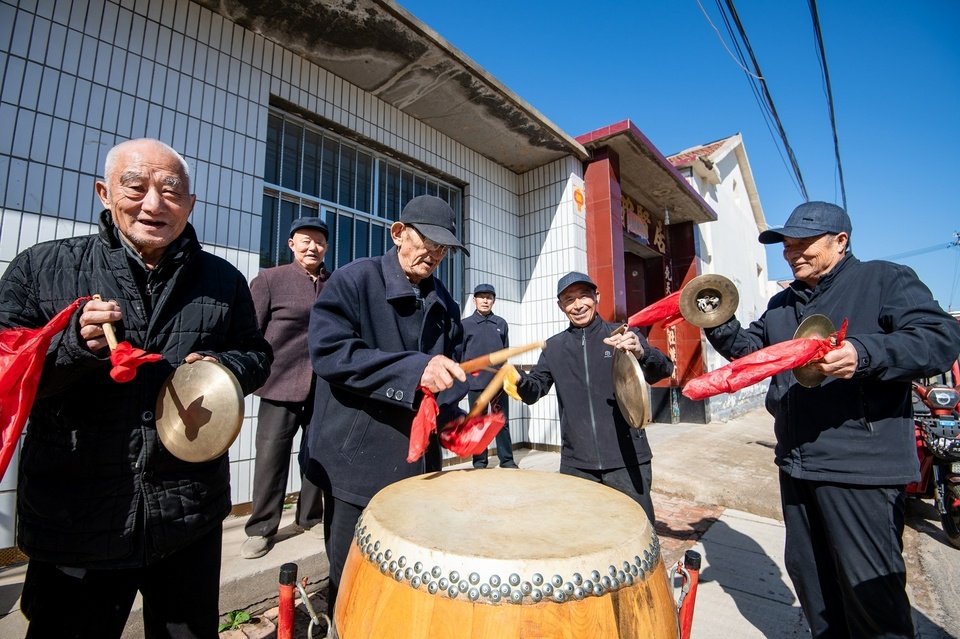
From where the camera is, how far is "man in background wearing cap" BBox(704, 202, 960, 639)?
5.55 ft

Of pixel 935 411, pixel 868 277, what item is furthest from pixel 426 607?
pixel 935 411

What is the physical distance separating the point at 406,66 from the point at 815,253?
4.06 metres

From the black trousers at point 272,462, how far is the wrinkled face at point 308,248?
1004mm

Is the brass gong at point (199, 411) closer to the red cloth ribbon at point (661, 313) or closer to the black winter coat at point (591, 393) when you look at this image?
the black winter coat at point (591, 393)

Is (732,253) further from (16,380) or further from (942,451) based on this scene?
(16,380)

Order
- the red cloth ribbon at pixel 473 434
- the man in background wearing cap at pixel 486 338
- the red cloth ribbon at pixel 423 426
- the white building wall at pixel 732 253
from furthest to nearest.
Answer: the white building wall at pixel 732 253 < the man in background wearing cap at pixel 486 338 < the red cloth ribbon at pixel 473 434 < the red cloth ribbon at pixel 423 426

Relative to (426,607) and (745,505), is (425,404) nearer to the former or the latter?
(426,607)

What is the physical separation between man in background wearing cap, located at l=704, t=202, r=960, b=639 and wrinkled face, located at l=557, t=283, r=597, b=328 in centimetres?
112

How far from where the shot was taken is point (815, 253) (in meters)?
2.12

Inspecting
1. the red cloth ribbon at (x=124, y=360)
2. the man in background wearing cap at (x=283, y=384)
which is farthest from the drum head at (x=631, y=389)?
the red cloth ribbon at (x=124, y=360)

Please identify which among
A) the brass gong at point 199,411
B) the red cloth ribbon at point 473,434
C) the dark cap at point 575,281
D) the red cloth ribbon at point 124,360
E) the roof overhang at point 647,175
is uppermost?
the roof overhang at point 647,175

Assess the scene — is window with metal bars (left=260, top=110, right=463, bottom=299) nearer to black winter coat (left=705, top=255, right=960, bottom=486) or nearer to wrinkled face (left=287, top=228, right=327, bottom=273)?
wrinkled face (left=287, top=228, right=327, bottom=273)

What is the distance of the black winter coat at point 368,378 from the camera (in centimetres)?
162

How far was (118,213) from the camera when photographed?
142cm
